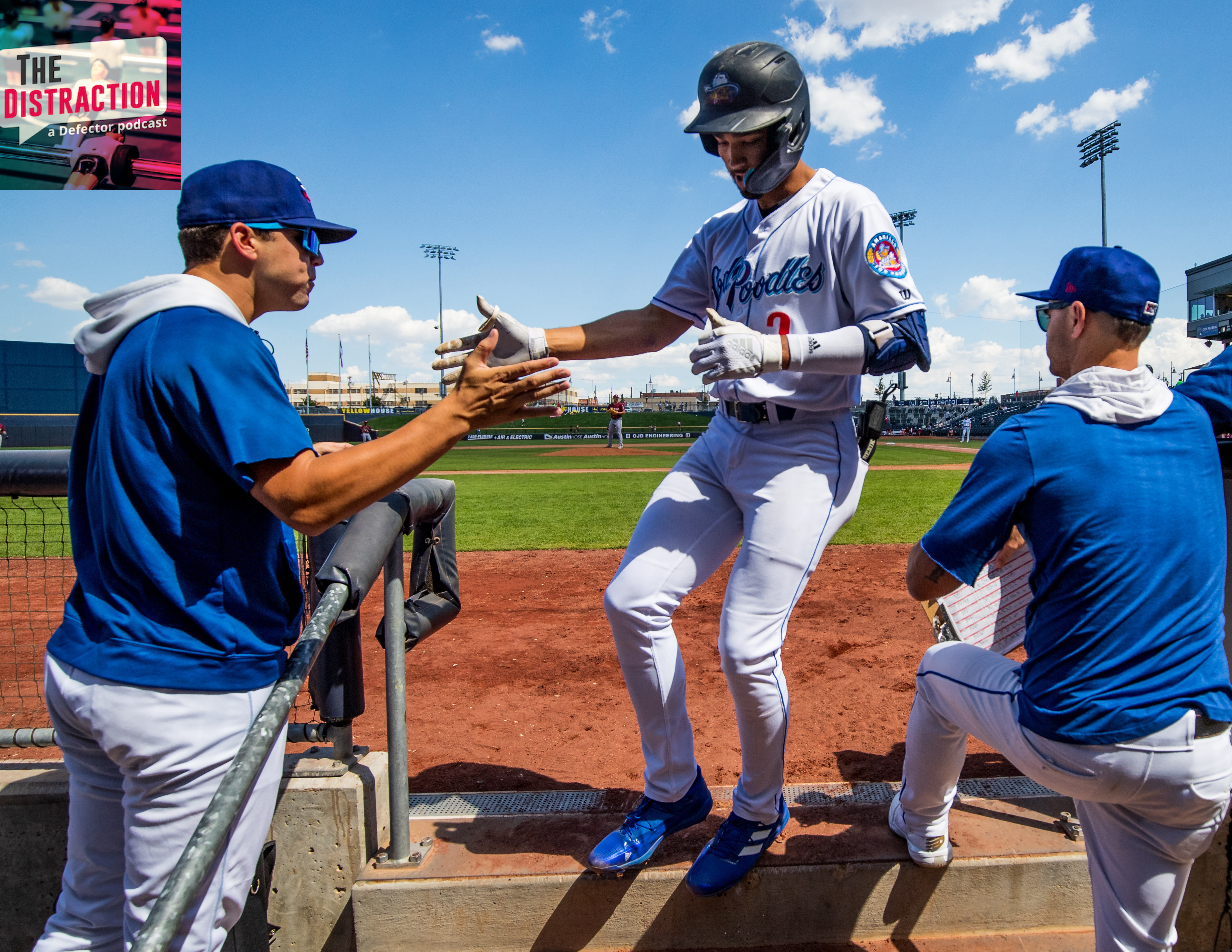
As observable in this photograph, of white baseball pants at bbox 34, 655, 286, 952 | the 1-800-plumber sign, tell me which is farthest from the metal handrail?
the 1-800-plumber sign

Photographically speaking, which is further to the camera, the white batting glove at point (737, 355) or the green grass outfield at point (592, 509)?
the green grass outfield at point (592, 509)

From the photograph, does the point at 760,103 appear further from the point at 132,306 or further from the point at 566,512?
the point at 566,512

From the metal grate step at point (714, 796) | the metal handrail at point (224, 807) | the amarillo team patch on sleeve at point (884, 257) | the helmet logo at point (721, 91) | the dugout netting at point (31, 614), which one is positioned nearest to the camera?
the metal handrail at point (224, 807)

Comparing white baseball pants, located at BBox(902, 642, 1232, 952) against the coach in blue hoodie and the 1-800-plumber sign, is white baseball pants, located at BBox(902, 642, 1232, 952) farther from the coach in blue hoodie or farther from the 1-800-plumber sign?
the 1-800-plumber sign

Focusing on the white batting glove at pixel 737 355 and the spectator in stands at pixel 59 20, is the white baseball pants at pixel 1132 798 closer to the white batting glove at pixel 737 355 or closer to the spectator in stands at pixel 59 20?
the white batting glove at pixel 737 355

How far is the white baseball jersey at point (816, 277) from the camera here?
219cm

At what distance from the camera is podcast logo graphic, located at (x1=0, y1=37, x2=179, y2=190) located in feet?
30.1

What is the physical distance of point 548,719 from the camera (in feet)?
12.3

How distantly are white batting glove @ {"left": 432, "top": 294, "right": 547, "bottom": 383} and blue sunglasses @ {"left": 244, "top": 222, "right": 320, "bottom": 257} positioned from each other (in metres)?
0.56

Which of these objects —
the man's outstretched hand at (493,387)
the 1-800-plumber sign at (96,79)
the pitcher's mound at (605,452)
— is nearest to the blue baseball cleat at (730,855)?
the man's outstretched hand at (493,387)

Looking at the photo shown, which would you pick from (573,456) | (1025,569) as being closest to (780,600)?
(1025,569)

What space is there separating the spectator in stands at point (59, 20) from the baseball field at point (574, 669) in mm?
6471

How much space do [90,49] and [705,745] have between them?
11.2m

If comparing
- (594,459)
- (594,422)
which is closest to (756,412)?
(594,459)
